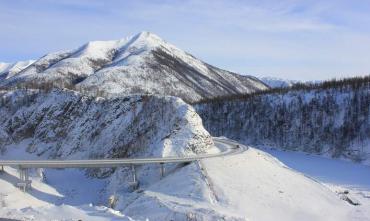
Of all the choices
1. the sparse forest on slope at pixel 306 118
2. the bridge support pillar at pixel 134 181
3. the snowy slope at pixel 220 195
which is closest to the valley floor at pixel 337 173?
the snowy slope at pixel 220 195

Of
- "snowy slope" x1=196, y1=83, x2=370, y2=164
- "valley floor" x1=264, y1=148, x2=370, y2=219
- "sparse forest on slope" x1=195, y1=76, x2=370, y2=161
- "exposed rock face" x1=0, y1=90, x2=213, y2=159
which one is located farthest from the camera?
"sparse forest on slope" x1=195, y1=76, x2=370, y2=161

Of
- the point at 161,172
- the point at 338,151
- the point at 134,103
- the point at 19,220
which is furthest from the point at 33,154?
the point at 19,220

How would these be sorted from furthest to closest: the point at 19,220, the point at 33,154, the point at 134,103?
the point at 33,154, the point at 134,103, the point at 19,220

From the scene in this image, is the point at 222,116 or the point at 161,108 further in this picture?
the point at 222,116

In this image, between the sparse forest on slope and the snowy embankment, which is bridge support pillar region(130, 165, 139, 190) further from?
the sparse forest on slope

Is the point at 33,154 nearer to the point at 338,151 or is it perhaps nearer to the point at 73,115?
the point at 73,115

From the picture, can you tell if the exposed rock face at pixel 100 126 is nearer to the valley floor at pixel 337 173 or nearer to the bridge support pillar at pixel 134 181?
the bridge support pillar at pixel 134 181

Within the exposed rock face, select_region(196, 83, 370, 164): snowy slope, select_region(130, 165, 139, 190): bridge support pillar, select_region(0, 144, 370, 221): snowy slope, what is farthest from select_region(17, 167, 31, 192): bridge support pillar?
select_region(196, 83, 370, 164): snowy slope
